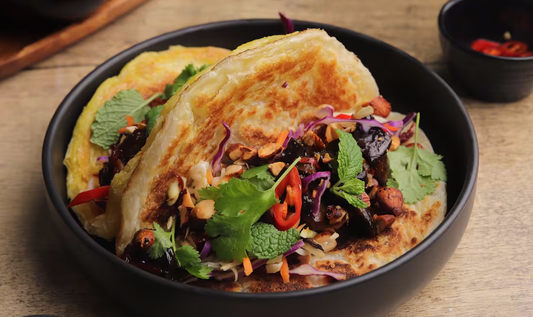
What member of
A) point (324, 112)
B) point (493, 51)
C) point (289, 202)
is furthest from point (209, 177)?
point (493, 51)

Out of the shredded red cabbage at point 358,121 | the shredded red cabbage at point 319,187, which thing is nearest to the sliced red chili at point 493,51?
the shredded red cabbage at point 358,121

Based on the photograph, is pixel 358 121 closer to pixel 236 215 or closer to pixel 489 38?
pixel 236 215

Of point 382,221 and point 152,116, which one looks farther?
point 152,116

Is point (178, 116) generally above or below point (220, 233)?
above

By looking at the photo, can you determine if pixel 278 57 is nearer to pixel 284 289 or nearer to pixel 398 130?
pixel 398 130

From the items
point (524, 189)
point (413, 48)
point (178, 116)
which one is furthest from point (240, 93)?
point (413, 48)

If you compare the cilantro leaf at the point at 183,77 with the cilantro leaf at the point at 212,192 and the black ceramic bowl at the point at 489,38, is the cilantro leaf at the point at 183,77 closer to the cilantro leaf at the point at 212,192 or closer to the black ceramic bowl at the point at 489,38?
the cilantro leaf at the point at 212,192

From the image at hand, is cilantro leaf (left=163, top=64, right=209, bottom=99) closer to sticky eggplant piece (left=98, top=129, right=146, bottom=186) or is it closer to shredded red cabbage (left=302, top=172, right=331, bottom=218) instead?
sticky eggplant piece (left=98, top=129, right=146, bottom=186)
